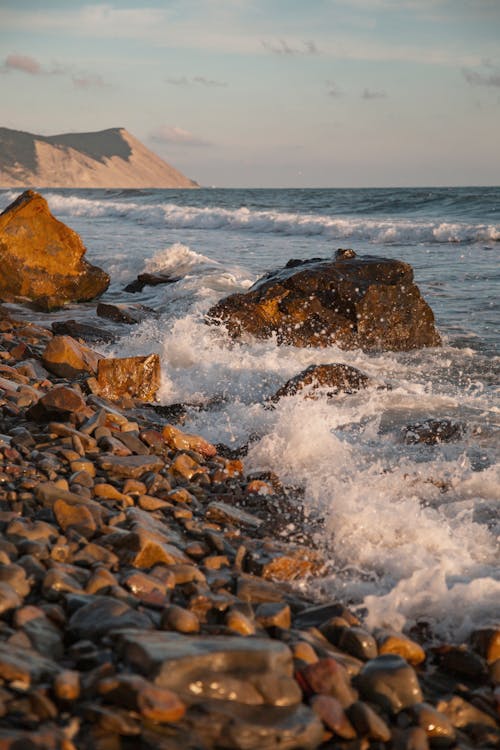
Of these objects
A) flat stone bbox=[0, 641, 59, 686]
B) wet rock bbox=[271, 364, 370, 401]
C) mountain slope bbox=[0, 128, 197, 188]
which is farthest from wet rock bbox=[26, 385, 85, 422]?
mountain slope bbox=[0, 128, 197, 188]

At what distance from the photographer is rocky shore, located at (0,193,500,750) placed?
1827mm

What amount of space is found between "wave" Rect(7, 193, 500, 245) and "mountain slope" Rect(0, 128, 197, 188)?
113024mm

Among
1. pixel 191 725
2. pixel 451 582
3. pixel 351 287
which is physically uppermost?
pixel 351 287

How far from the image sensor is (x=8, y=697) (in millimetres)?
1775

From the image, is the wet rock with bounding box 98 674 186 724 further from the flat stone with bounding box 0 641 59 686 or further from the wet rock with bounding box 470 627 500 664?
the wet rock with bounding box 470 627 500 664

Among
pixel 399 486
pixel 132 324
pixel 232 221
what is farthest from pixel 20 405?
pixel 232 221

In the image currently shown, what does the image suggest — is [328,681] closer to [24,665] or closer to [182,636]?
[182,636]

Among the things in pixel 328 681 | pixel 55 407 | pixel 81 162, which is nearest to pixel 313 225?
pixel 55 407

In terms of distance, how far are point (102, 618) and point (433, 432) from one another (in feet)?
10.9

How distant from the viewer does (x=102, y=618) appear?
2.19 meters

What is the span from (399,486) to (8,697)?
2.78 metres

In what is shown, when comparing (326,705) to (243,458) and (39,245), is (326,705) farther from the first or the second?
(39,245)

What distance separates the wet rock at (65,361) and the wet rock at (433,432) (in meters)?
2.60

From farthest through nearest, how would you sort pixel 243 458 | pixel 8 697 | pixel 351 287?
pixel 351 287
pixel 243 458
pixel 8 697
